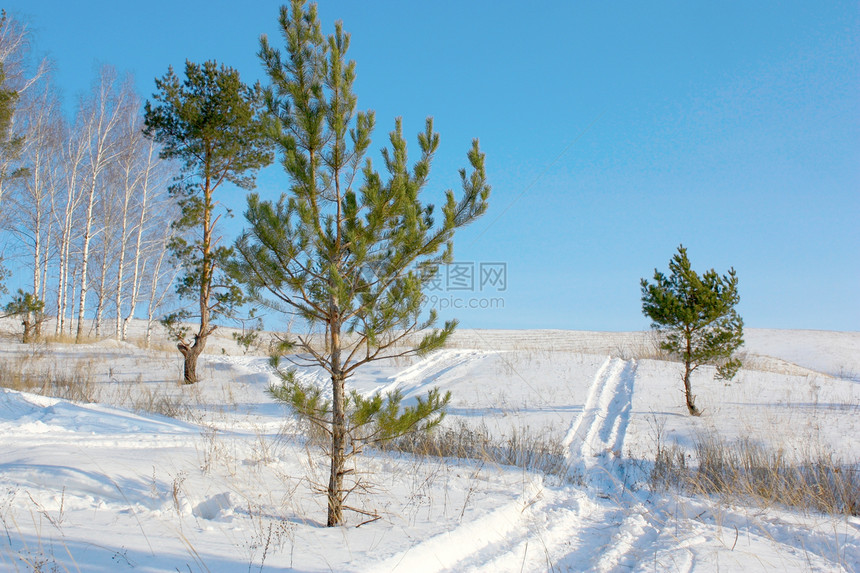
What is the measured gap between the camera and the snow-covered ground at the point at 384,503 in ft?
11.9

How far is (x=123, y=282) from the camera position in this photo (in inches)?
969

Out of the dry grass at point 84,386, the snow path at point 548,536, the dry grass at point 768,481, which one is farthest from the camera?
the dry grass at point 84,386

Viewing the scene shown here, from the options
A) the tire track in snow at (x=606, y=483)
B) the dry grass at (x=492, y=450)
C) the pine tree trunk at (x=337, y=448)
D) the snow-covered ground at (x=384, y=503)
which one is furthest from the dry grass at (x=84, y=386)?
the tire track in snow at (x=606, y=483)

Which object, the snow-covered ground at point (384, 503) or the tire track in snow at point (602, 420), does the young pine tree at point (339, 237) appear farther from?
the tire track in snow at point (602, 420)

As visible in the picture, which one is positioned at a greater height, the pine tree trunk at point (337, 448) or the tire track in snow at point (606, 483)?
the pine tree trunk at point (337, 448)

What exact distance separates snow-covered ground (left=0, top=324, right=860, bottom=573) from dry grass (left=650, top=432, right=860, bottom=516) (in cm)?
29

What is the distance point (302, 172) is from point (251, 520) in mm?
3019

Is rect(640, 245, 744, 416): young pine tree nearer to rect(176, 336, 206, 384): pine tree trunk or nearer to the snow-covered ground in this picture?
the snow-covered ground

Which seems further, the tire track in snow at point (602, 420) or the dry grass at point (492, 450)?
the tire track in snow at point (602, 420)

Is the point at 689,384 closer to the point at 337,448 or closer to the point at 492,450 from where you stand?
the point at 492,450

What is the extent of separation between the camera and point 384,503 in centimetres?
519

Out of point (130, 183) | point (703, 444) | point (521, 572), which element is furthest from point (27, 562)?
point (130, 183)

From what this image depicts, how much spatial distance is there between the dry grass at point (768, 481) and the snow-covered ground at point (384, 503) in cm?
29

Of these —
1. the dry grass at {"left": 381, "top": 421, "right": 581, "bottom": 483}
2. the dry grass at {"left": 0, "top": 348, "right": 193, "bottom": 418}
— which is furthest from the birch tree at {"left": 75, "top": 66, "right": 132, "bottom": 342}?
the dry grass at {"left": 381, "top": 421, "right": 581, "bottom": 483}
